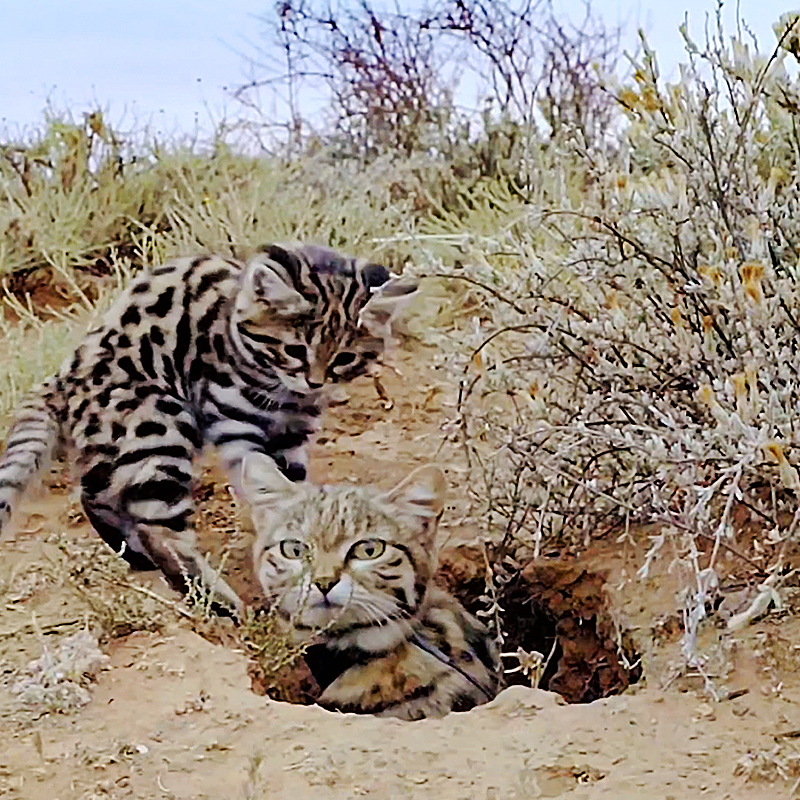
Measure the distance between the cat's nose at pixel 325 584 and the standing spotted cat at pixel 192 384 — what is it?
31cm

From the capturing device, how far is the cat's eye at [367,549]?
1999 millimetres

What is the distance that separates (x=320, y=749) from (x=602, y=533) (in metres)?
0.87

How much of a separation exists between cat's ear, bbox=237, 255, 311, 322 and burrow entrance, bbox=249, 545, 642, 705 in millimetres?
555

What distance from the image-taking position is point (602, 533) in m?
2.17

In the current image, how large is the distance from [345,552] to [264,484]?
0.24 meters

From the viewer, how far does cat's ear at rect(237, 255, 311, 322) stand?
228cm

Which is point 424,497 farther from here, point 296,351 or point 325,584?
Answer: point 296,351

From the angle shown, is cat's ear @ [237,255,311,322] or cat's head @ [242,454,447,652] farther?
cat's ear @ [237,255,311,322]

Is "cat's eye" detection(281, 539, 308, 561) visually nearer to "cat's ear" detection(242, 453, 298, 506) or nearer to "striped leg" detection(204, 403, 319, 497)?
"cat's ear" detection(242, 453, 298, 506)

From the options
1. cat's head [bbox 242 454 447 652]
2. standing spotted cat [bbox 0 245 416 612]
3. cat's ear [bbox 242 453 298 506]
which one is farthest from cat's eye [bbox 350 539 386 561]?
standing spotted cat [bbox 0 245 416 612]

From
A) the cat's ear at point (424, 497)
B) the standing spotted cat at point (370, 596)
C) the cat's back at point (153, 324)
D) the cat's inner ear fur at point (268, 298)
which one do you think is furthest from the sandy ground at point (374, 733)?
the cat's inner ear fur at point (268, 298)

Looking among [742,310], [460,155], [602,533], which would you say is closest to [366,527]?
[602,533]

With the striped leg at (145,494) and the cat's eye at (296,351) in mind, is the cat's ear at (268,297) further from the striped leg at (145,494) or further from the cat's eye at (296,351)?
the striped leg at (145,494)

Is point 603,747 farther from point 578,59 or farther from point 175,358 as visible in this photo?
point 578,59
